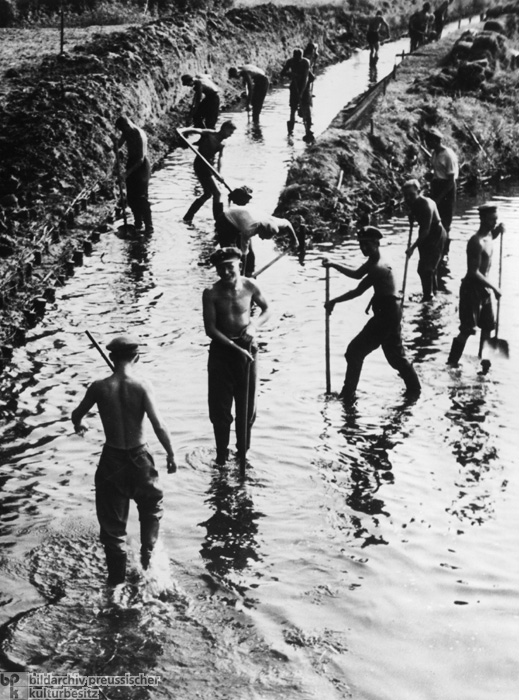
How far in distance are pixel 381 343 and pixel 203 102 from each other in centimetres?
1190

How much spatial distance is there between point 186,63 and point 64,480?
2193cm

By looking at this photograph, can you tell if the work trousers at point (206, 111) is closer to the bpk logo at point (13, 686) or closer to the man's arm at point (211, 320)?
the man's arm at point (211, 320)

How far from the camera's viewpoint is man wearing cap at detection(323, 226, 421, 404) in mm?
10867

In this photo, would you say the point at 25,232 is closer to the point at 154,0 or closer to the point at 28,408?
the point at 28,408

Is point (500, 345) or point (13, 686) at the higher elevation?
point (500, 345)

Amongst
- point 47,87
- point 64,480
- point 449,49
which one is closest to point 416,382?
point 64,480

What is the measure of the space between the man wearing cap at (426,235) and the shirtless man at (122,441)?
22.8ft

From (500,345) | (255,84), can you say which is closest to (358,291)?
(500,345)

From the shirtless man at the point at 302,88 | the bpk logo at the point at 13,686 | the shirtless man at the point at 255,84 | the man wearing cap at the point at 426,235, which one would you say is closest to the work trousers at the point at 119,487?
the bpk logo at the point at 13,686

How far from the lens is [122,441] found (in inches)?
293

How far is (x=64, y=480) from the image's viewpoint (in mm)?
9438

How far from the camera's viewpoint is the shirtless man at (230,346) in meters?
9.29

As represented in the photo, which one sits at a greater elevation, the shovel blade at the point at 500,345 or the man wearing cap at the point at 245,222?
the man wearing cap at the point at 245,222

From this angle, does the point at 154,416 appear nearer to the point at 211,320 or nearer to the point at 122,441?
the point at 122,441
